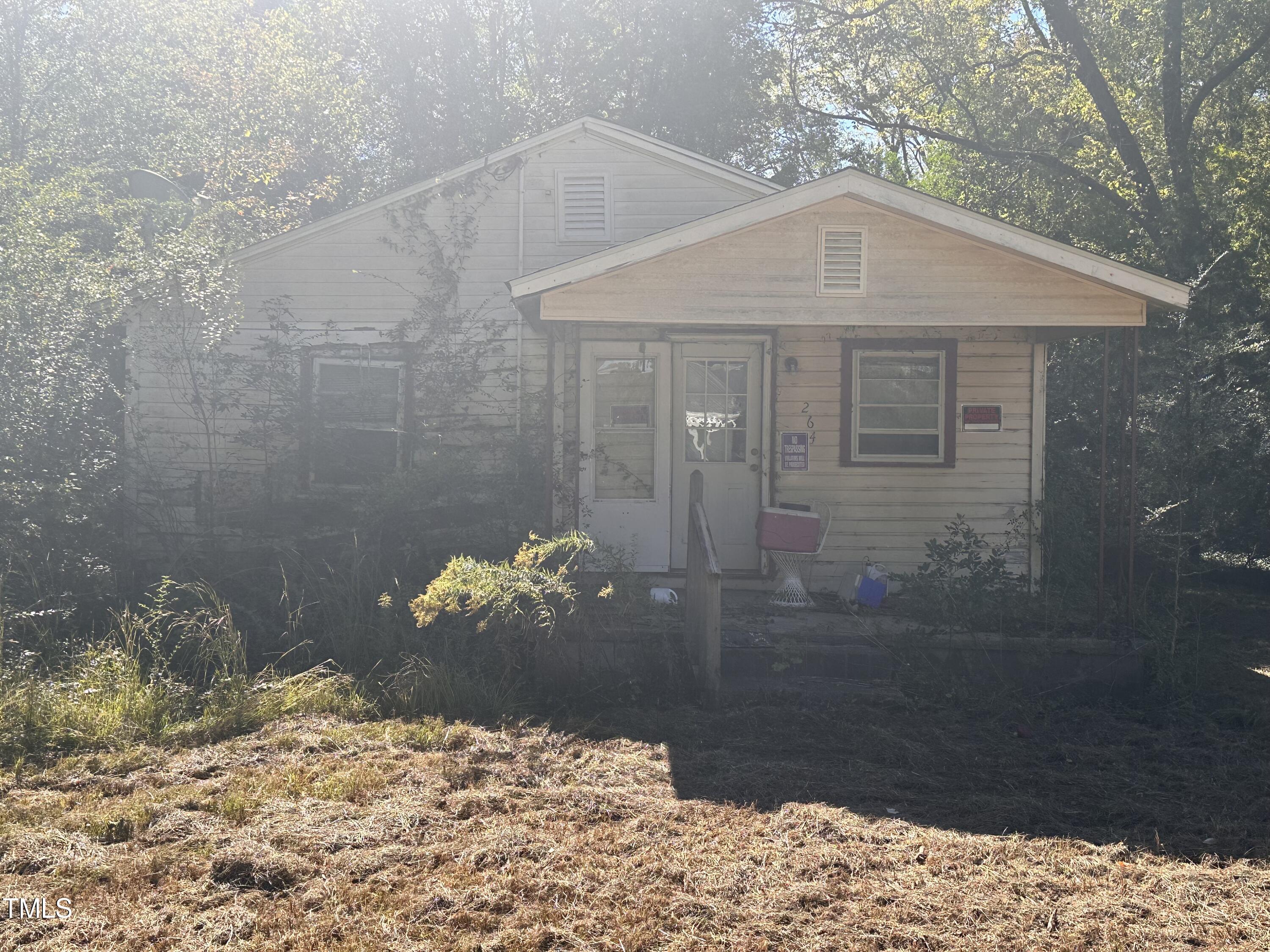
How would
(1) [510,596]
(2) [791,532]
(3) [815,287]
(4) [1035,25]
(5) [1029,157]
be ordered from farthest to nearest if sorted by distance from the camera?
(4) [1035,25], (5) [1029,157], (2) [791,532], (3) [815,287], (1) [510,596]

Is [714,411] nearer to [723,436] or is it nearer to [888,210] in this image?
[723,436]

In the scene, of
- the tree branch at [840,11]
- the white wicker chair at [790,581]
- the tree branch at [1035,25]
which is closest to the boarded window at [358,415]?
the white wicker chair at [790,581]

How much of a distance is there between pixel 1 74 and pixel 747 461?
51.6 ft

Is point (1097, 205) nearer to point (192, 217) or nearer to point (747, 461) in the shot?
point (747, 461)

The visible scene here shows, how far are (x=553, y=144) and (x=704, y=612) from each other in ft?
19.8

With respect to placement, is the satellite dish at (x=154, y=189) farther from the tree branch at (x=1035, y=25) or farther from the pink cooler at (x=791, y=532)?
the tree branch at (x=1035, y=25)

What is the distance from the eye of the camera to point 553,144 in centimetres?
1045

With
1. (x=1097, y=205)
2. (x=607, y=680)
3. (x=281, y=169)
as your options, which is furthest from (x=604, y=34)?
(x=607, y=680)

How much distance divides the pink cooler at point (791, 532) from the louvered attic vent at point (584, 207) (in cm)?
375

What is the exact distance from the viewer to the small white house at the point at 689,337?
7.34 metres

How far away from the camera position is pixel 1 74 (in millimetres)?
17125

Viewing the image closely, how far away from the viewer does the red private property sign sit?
905 cm

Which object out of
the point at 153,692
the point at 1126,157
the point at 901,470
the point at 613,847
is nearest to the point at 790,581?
the point at 901,470

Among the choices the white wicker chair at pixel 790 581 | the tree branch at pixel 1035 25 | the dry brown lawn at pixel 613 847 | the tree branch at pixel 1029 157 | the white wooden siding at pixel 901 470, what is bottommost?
the dry brown lawn at pixel 613 847
